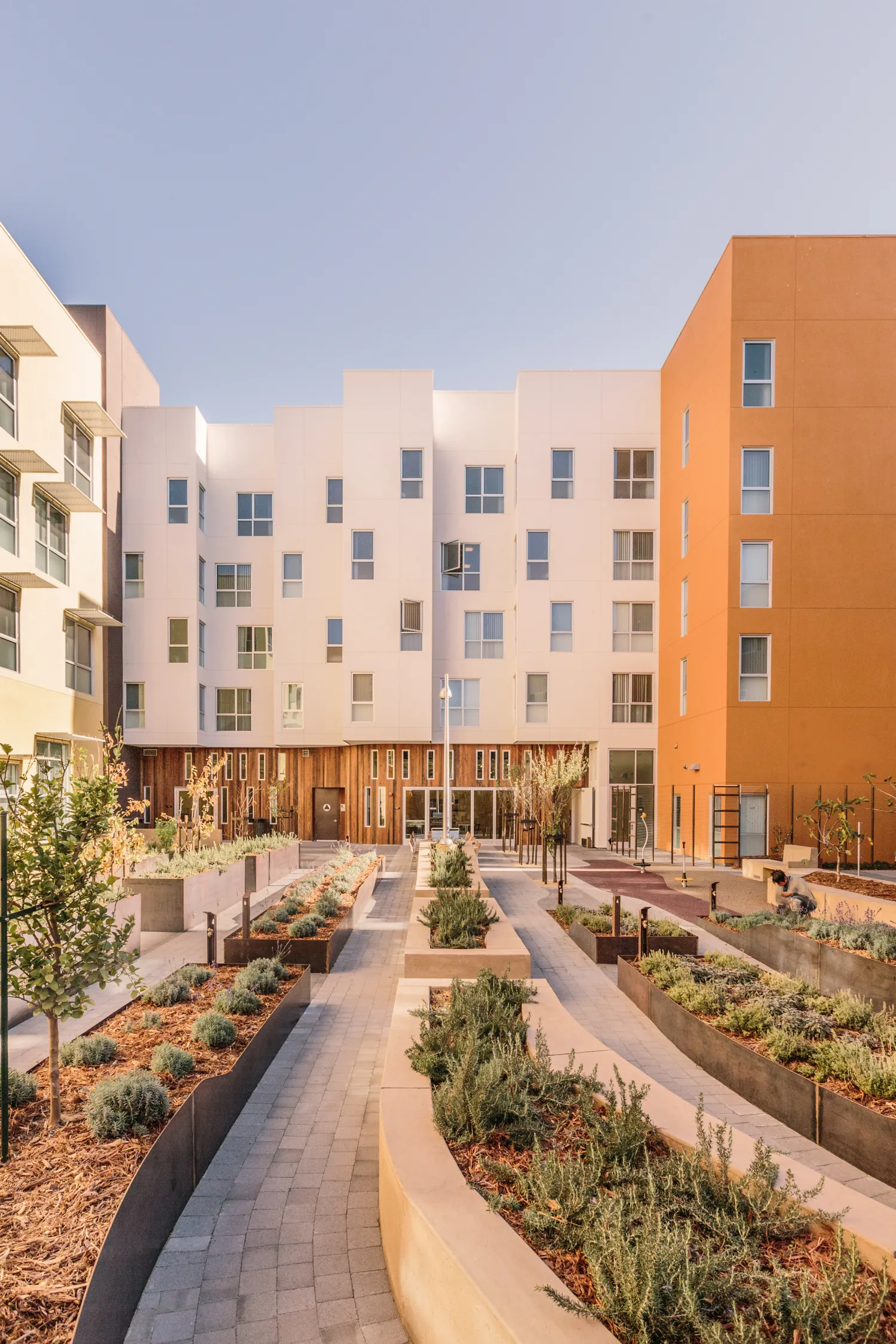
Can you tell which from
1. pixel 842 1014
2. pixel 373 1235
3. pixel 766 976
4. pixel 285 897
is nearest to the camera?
pixel 373 1235

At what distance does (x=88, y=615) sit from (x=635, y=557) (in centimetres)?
1930

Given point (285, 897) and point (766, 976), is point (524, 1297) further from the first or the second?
point (285, 897)

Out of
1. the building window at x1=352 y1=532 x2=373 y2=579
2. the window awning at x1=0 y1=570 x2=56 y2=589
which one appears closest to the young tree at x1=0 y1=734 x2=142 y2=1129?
the window awning at x1=0 y1=570 x2=56 y2=589

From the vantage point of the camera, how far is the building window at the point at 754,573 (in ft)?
67.0

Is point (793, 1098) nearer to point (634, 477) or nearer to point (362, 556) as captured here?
point (362, 556)

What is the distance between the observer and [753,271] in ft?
66.1

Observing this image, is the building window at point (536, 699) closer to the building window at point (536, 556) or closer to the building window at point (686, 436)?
the building window at point (536, 556)

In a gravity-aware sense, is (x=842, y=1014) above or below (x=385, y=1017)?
above

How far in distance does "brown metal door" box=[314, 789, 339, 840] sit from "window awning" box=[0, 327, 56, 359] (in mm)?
17718

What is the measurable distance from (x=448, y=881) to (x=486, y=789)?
49.9 ft

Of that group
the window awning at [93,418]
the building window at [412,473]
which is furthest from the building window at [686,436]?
the window awning at [93,418]

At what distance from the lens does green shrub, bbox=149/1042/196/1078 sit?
5.36m

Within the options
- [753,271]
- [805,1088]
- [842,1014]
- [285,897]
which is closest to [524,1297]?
[805,1088]

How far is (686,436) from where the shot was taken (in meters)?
24.3
